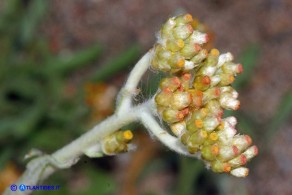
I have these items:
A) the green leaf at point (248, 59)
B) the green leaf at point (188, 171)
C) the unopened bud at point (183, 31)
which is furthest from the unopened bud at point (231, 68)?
the green leaf at point (248, 59)

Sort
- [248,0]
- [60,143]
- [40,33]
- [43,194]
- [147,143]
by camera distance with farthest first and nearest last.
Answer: [248,0]
[40,33]
[147,143]
[60,143]
[43,194]

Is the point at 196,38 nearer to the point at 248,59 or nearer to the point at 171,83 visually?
the point at 171,83

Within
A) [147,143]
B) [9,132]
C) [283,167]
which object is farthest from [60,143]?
[283,167]

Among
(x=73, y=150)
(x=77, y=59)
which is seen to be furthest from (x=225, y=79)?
(x=77, y=59)

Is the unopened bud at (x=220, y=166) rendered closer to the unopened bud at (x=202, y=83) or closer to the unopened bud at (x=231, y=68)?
the unopened bud at (x=202, y=83)

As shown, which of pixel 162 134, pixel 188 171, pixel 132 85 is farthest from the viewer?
pixel 188 171

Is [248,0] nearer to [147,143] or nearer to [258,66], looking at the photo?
[258,66]
